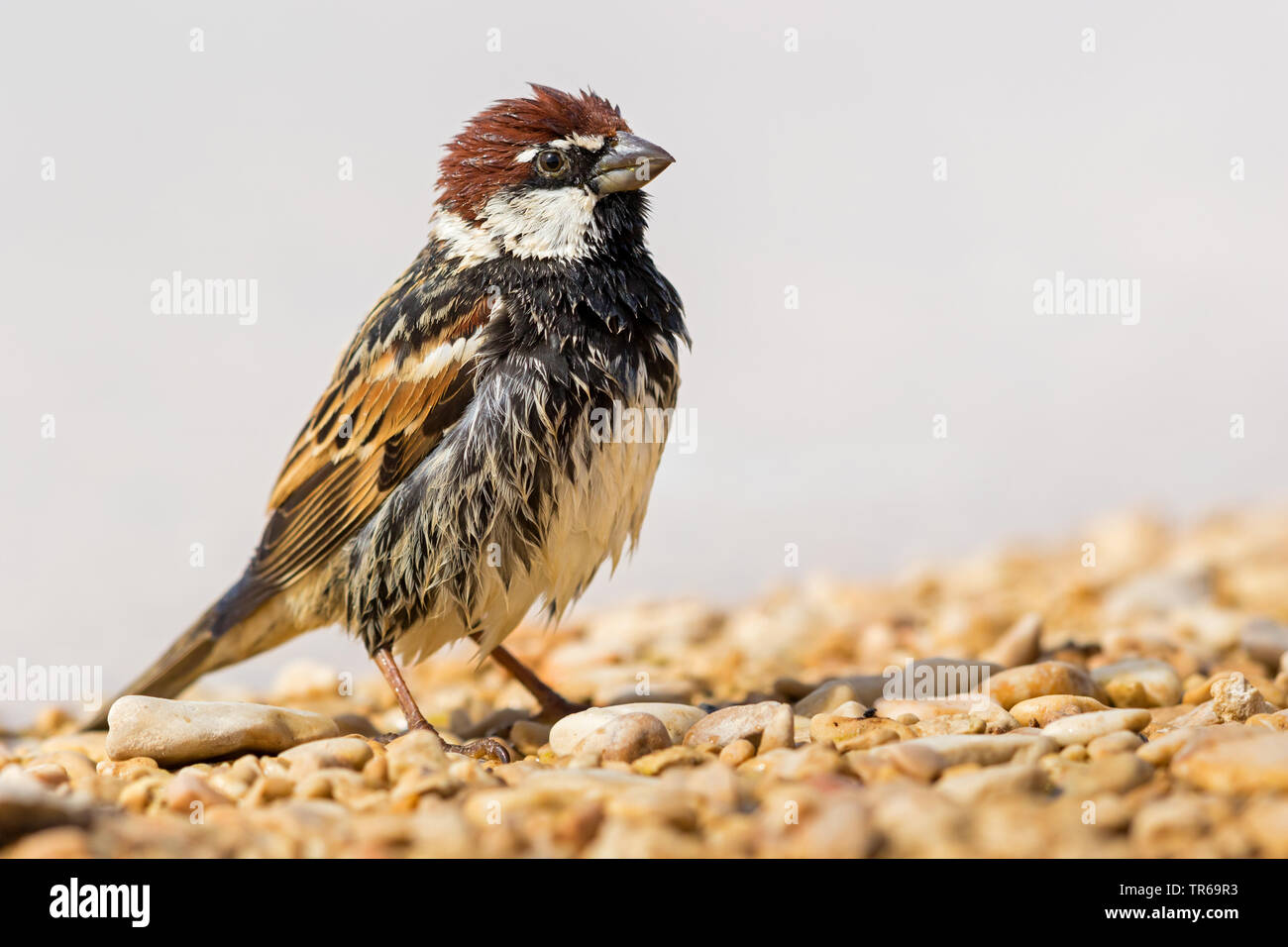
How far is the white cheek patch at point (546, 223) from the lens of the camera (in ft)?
14.5

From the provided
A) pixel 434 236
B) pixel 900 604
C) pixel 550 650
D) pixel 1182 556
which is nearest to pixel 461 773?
pixel 434 236

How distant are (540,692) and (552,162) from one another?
2.17 metres

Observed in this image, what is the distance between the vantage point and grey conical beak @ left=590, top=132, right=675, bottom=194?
4.45m

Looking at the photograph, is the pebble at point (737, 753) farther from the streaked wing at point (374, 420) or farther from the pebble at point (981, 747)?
the streaked wing at point (374, 420)

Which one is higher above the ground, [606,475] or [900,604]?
[606,475]

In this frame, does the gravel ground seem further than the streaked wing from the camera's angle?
No

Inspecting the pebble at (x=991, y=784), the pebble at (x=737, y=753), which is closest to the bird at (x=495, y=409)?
the pebble at (x=737, y=753)

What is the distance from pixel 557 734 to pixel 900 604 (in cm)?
392

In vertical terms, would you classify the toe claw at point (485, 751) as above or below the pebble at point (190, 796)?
below

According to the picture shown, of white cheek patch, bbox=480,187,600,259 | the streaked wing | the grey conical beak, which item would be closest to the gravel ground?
the streaked wing

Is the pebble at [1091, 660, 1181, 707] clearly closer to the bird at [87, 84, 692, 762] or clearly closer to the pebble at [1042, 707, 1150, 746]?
the pebble at [1042, 707, 1150, 746]

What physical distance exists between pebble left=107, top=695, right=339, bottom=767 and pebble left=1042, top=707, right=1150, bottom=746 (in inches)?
97.7

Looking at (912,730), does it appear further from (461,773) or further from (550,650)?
(550,650)

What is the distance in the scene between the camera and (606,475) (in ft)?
14.0
